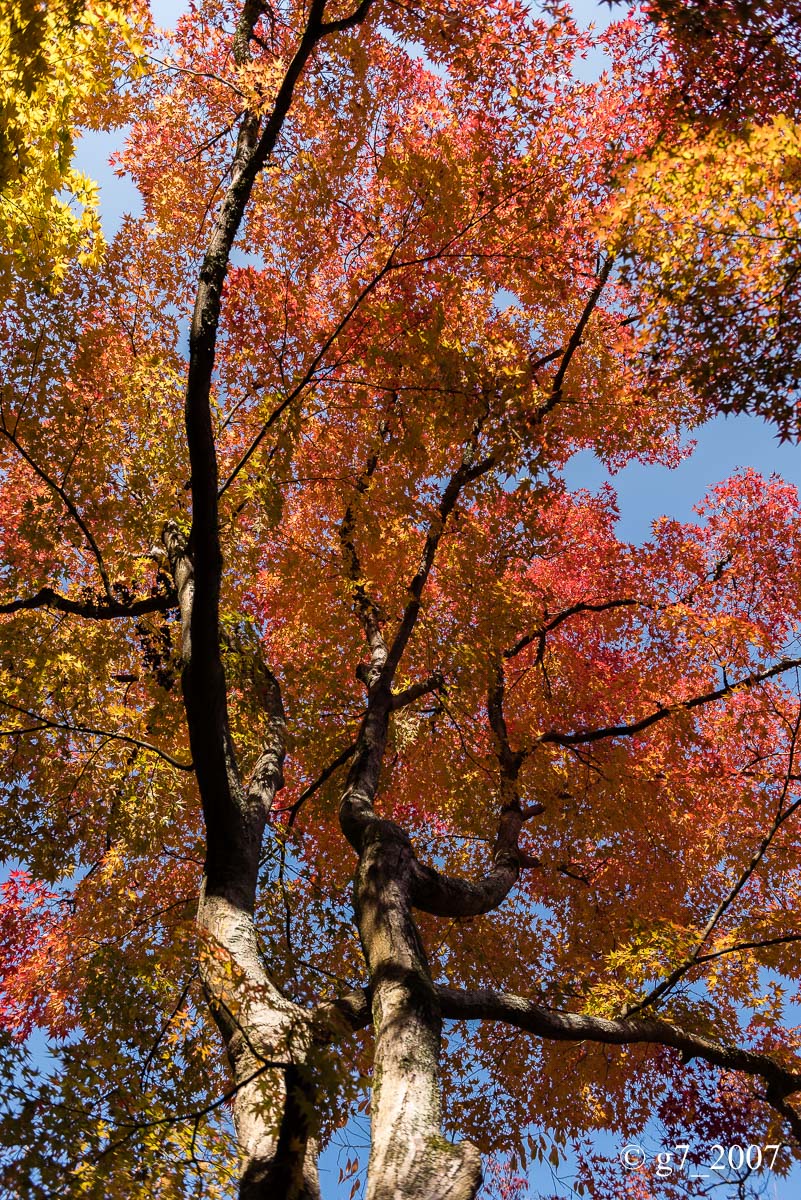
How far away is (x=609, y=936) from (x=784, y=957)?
→ 328cm

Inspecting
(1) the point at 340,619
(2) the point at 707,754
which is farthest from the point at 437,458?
(2) the point at 707,754

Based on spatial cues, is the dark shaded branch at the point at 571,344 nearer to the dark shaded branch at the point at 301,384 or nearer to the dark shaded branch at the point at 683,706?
the dark shaded branch at the point at 301,384

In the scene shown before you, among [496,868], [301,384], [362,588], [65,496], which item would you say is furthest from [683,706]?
[65,496]

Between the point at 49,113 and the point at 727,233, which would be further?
the point at 49,113

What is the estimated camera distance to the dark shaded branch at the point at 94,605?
22.1ft

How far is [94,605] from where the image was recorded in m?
7.09

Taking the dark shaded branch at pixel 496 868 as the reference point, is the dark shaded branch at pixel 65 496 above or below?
above

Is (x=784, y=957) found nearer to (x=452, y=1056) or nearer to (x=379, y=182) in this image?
(x=452, y=1056)

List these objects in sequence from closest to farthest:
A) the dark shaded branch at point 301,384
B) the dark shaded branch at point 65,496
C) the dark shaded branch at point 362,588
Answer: the dark shaded branch at point 301,384 → the dark shaded branch at point 65,496 → the dark shaded branch at point 362,588

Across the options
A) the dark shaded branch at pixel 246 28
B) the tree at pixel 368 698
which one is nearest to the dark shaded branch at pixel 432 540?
the tree at pixel 368 698

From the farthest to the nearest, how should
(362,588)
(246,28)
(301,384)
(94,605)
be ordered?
(362,588), (94,605), (246,28), (301,384)

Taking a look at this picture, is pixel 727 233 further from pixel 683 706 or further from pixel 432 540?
pixel 683 706

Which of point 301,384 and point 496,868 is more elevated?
point 301,384

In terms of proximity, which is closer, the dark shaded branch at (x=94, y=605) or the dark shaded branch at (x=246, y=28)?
the dark shaded branch at (x=246, y=28)
